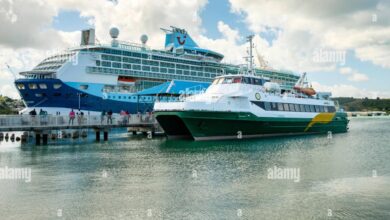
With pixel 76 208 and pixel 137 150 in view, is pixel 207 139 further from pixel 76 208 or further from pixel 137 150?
pixel 76 208

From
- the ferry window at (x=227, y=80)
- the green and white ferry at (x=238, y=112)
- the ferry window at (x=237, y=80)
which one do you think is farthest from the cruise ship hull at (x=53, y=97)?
the ferry window at (x=237, y=80)

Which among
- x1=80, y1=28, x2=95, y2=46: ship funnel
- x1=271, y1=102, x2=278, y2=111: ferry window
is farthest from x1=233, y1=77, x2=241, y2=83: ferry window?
x1=80, y1=28, x2=95, y2=46: ship funnel

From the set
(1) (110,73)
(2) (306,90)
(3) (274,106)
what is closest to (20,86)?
(1) (110,73)

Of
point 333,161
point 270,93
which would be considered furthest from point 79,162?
point 270,93

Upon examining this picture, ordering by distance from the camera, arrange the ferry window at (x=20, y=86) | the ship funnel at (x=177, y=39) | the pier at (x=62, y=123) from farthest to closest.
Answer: the ship funnel at (x=177, y=39) < the ferry window at (x=20, y=86) < the pier at (x=62, y=123)

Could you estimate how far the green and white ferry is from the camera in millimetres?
33000

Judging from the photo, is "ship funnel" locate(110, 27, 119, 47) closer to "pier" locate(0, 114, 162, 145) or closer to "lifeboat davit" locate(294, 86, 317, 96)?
"pier" locate(0, 114, 162, 145)

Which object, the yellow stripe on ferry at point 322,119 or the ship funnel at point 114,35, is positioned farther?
the ship funnel at point 114,35

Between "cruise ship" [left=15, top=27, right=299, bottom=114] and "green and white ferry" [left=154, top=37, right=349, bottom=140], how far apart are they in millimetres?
7428

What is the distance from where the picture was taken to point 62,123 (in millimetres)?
34156

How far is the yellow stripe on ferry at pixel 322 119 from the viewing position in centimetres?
4410

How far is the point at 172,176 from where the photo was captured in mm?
18359

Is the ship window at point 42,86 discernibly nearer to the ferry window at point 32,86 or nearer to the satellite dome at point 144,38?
the ferry window at point 32,86

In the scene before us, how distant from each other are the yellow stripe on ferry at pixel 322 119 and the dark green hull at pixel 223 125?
4.98 feet
